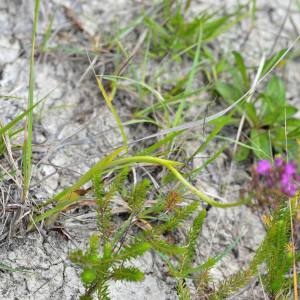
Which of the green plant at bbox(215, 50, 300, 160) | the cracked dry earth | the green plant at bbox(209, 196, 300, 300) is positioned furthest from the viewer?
the green plant at bbox(215, 50, 300, 160)

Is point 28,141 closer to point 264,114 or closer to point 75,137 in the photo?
point 75,137

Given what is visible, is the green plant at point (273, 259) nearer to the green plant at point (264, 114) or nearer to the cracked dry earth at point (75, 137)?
the cracked dry earth at point (75, 137)

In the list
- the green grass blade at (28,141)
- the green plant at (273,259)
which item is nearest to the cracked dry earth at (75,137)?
the green grass blade at (28,141)

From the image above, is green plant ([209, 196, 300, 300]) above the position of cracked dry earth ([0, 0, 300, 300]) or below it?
below

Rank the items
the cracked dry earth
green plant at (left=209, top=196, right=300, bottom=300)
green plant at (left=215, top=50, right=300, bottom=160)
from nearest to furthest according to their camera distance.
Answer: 1. green plant at (left=209, top=196, right=300, bottom=300)
2. the cracked dry earth
3. green plant at (left=215, top=50, right=300, bottom=160)

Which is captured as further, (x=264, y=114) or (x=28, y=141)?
(x=264, y=114)

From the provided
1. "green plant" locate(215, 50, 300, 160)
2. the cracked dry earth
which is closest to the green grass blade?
the cracked dry earth

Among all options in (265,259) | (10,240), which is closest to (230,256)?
(265,259)

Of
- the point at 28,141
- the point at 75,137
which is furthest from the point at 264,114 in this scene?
the point at 28,141

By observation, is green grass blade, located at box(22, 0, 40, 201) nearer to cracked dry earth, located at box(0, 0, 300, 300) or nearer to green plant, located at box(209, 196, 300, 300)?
cracked dry earth, located at box(0, 0, 300, 300)
